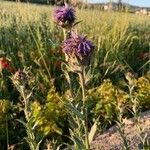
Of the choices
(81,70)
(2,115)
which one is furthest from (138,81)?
(81,70)

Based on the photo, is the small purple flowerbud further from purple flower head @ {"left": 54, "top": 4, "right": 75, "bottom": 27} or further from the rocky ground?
the rocky ground

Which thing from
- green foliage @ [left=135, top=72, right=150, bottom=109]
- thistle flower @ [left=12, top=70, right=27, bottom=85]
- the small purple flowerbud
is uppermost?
the small purple flowerbud

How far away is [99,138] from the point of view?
4762 mm

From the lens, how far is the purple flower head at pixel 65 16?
3590 millimetres

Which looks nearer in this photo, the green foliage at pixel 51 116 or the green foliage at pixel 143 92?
the green foliage at pixel 51 116

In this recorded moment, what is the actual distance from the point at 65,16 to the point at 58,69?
3450 mm

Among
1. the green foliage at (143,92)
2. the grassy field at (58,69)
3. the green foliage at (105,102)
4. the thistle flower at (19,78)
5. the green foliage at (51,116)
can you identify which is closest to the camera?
the thistle flower at (19,78)

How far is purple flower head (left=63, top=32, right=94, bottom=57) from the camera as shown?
263 centimetres

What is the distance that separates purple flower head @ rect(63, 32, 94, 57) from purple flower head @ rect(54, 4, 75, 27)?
2.97 feet

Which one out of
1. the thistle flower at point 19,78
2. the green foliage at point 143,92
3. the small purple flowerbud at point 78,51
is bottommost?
the green foliage at point 143,92

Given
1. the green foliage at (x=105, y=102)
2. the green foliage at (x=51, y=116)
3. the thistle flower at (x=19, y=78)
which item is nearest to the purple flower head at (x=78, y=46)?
the thistle flower at (x=19, y=78)

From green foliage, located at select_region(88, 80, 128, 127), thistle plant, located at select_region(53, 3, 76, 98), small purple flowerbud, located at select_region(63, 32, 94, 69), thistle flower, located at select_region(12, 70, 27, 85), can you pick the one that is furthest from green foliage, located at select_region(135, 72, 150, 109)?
small purple flowerbud, located at select_region(63, 32, 94, 69)

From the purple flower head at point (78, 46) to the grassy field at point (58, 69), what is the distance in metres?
1.19

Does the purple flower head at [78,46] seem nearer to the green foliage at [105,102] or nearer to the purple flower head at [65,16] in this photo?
the purple flower head at [65,16]
